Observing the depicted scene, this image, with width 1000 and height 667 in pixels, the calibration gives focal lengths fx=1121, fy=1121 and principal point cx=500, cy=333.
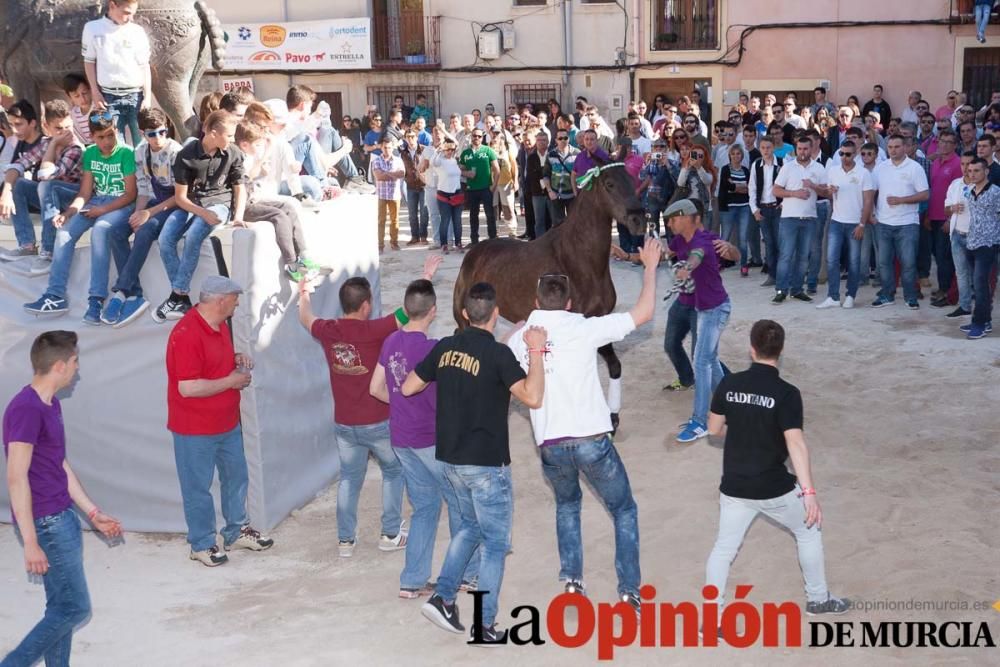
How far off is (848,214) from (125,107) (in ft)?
26.0

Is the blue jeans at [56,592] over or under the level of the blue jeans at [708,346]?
under

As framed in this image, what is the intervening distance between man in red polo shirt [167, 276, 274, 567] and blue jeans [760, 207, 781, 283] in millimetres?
8390

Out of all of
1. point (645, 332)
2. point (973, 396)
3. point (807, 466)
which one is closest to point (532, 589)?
point (807, 466)

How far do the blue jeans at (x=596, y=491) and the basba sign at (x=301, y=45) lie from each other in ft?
75.0

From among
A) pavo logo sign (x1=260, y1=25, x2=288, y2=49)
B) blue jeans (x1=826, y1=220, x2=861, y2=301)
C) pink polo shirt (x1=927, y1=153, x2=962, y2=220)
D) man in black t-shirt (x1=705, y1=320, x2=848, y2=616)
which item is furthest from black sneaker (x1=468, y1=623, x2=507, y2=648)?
pavo logo sign (x1=260, y1=25, x2=288, y2=49)

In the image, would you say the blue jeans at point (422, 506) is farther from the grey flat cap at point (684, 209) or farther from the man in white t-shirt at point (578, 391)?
the grey flat cap at point (684, 209)

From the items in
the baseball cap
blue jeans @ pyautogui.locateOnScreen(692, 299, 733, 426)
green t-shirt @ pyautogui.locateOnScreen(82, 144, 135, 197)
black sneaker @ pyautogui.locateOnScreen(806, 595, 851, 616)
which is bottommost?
black sneaker @ pyautogui.locateOnScreen(806, 595, 851, 616)

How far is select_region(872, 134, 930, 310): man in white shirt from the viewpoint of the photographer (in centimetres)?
1241

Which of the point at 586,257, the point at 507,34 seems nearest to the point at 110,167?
the point at 586,257

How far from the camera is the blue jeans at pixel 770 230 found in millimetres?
13875

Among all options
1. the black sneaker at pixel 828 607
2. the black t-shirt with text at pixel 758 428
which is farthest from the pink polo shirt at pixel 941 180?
the black t-shirt with text at pixel 758 428

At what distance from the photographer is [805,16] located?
25.4 metres

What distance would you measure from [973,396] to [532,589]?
511 centimetres

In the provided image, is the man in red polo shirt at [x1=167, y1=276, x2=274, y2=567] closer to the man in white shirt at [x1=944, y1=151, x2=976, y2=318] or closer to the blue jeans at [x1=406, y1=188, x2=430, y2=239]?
the man in white shirt at [x1=944, y1=151, x2=976, y2=318]
